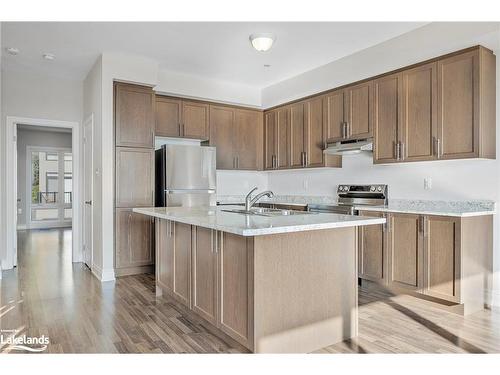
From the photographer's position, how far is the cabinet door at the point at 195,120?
513 centimetres

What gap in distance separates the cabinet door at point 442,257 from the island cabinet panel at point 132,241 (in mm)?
3128

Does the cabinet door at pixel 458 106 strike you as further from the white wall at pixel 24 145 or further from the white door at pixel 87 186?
the white wall at pixel 24 145

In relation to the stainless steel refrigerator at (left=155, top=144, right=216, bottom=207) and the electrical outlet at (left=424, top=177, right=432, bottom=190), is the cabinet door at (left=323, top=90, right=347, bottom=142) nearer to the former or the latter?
the electrical outlet at (left=424, top=177, right=432, bottom=190)

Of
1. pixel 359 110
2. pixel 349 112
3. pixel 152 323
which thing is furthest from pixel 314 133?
pixel 152 323

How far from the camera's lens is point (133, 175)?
444cm

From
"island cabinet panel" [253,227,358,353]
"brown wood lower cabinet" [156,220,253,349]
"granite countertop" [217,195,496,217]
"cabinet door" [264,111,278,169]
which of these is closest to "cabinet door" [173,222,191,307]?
"brown wood lower cabinet" [156,220,253,349]

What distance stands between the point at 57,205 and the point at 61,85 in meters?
5.38

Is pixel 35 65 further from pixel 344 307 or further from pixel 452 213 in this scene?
pixel 452 213

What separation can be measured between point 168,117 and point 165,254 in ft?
7.53

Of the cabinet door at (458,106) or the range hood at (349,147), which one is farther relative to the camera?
the range hood at (349,147)

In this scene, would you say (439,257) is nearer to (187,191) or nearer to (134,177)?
(187,191)

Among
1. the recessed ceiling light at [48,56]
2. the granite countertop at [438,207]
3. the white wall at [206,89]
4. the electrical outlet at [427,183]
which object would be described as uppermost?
the recessed ceiling light at [48,56]

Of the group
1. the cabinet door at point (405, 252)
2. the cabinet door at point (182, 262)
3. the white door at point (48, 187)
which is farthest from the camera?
the white door at point (48, 187)

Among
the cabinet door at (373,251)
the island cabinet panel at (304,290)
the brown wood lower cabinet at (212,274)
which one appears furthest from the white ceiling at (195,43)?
the island cabinet panel at (304,290)
